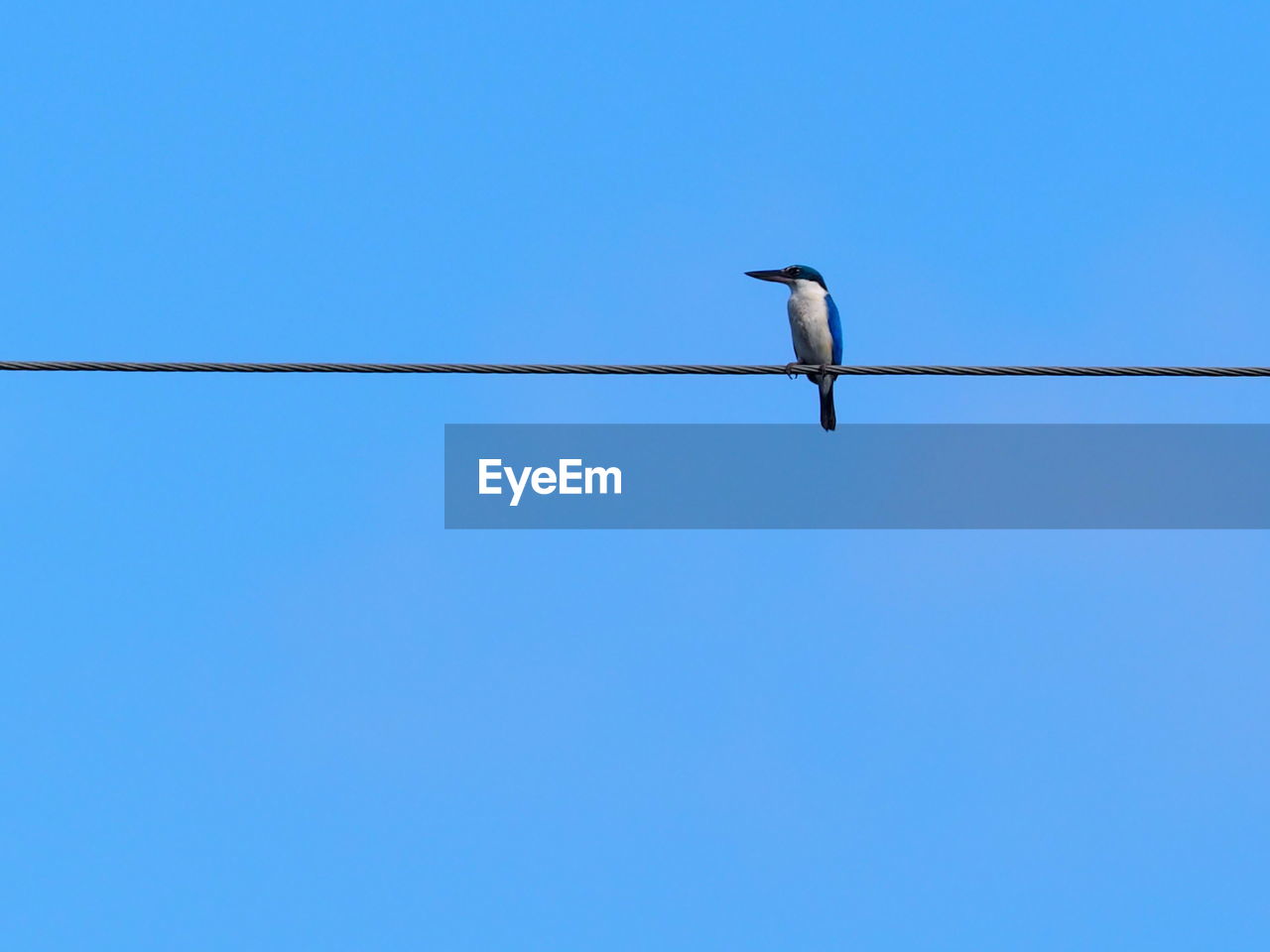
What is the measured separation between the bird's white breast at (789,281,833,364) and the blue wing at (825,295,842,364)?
9cm

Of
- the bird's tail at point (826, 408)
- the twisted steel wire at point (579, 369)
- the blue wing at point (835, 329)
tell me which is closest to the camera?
the twisted steel wire at point (579, 369)

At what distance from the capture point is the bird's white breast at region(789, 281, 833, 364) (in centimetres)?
1285

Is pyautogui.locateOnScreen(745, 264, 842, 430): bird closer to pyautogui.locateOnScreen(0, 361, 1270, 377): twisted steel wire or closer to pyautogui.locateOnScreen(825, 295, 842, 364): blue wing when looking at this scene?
pyautogui.locateOnScreen(825, 295, 842, 364): blue wing

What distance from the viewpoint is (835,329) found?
13.3 m

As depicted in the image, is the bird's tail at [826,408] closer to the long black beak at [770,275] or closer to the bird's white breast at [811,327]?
the bird's white breast at [811,327]

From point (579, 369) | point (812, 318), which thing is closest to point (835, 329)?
point (812, 318)

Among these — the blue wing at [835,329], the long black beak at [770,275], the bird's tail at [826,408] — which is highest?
the long black beak at [770,275]

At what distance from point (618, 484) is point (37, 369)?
4.14 m

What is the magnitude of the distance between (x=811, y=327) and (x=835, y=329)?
49cm

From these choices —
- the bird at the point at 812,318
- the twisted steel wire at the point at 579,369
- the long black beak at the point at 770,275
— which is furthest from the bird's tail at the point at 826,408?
the twisted steel wire at the point at 579,369

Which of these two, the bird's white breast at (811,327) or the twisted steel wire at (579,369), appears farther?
the bird's white breast at (811,327)

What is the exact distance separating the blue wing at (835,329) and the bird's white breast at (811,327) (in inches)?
3.7

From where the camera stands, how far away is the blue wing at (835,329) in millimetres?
13141

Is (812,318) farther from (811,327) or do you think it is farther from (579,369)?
(579,369)
